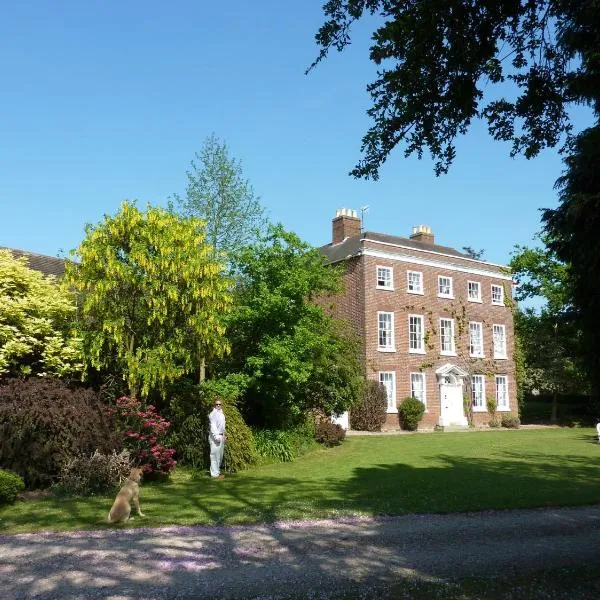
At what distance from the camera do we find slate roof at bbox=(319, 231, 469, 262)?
111ft

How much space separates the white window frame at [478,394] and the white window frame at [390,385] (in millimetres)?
6505

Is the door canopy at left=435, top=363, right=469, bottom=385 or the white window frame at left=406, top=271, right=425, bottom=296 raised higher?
the white window frame at left=406, top=271, right=425, bottom=296

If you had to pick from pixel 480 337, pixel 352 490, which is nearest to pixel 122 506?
pixel 352 490

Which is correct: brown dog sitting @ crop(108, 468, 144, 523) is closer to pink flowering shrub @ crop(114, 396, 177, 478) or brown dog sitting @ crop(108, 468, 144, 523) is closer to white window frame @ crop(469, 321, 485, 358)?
pink flowering shrub @ crop(114, 396, 177, 478)

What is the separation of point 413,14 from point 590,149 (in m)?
2.21

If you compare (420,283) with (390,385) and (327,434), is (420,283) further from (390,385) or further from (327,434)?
(327,434)

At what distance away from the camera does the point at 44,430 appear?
12.1m

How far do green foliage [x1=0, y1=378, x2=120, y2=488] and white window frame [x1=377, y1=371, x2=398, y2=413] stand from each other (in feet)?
67.4

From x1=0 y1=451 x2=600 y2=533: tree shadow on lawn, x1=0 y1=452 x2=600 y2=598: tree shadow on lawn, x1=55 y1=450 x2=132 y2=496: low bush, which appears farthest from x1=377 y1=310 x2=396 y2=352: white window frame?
x1=55 y1=450 x2=132 y2=496: low bush

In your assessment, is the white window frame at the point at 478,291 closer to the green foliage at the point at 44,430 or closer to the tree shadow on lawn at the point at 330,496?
the tree shadow on lawn at the point at 330,496

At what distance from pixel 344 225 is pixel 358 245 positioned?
4167 millimetres

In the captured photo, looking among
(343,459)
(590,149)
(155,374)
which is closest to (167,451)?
Answer: (155,374)

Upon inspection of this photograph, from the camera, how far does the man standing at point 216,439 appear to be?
14336mm

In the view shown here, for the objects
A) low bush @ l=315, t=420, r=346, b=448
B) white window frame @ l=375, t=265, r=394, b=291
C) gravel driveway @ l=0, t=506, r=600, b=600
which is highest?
white window frame @ l=375, t=265, r=394, b=291
